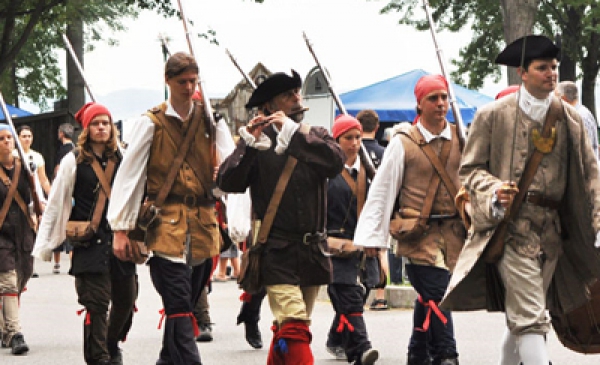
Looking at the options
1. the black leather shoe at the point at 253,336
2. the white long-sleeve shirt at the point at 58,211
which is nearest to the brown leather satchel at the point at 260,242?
the white long-sleeve shirt at the point at 58,211

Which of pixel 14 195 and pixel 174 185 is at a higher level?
pixel 174 185

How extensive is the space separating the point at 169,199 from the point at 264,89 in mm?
1056

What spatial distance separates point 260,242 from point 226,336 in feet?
15.1

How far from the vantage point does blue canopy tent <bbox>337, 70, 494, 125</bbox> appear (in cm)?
2331

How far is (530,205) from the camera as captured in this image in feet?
24.0

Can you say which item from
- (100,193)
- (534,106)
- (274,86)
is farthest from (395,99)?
(534,106)

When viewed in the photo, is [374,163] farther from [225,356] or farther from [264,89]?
[264,89]

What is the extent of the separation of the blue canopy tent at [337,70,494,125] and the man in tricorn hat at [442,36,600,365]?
15.0 metres

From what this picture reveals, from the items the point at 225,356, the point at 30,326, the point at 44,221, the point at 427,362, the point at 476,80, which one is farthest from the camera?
the point at 476,80

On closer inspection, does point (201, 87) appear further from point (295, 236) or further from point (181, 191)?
point (295, 236)

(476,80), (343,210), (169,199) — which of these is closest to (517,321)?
(169,199)

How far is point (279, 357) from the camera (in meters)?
8.00

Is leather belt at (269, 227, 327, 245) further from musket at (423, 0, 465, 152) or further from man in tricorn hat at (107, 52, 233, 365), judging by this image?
musket at (423, 0, 465, 152)

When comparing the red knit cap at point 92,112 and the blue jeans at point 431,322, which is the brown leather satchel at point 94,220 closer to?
the red knit cap at point 92,112
